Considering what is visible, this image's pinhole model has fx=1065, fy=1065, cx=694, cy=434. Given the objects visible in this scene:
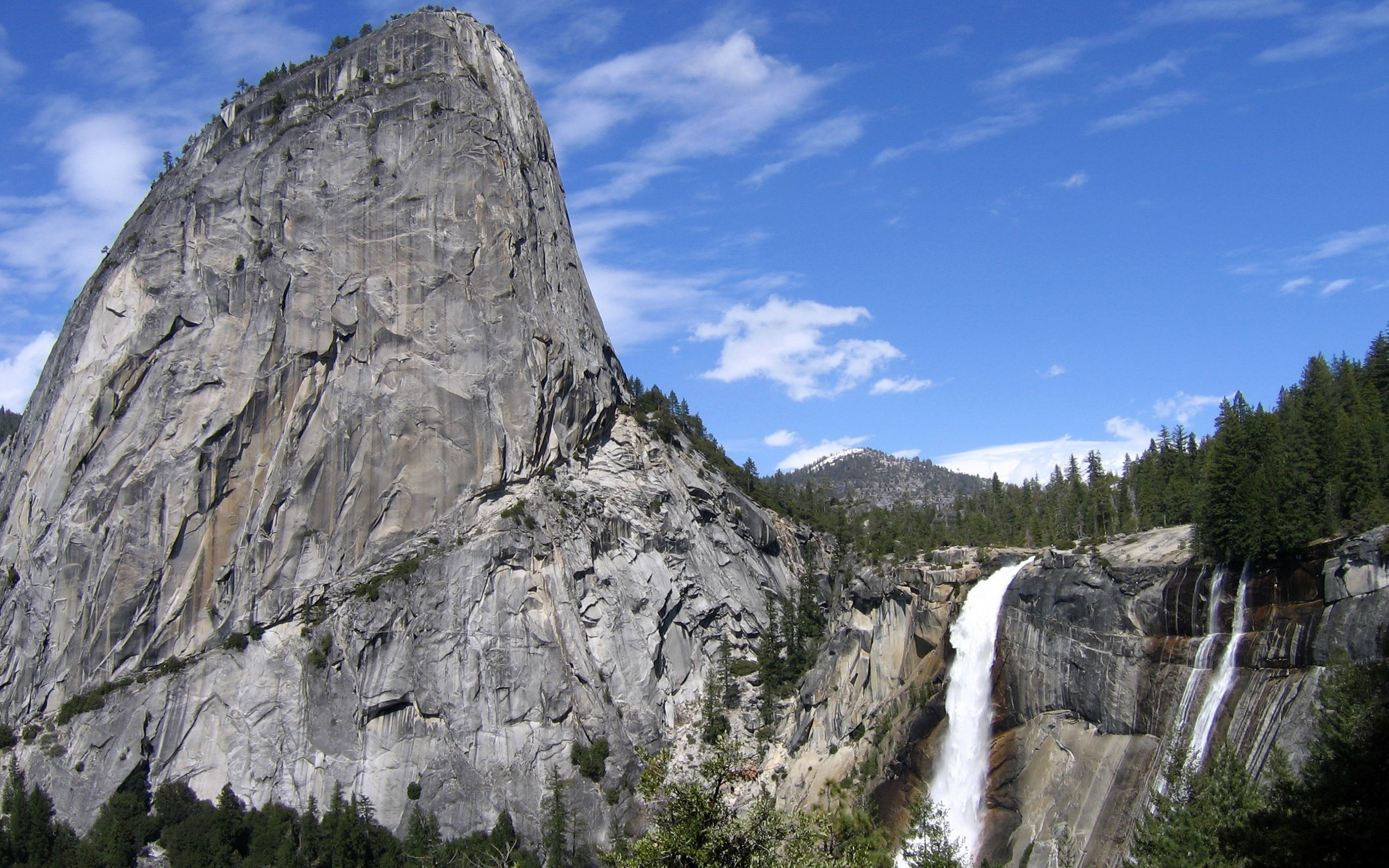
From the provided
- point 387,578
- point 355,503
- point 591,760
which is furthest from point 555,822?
point 355,503

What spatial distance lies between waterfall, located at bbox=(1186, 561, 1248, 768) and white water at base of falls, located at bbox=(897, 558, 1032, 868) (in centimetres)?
1188

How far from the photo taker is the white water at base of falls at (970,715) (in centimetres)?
5478

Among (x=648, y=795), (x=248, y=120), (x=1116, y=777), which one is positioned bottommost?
(x=1116, y=777)

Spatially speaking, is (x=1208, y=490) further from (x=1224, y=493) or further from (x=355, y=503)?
(x=355, y=503)

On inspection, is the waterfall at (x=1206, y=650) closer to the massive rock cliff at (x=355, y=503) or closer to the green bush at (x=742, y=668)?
the green bush at (x=742, y=668)

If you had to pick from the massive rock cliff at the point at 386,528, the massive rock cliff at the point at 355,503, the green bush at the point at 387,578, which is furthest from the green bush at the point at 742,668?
the green bush at the point at 387,578

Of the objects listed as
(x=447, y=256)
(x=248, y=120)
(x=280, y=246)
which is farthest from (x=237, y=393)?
(x=248, y=120)

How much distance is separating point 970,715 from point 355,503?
149 ft

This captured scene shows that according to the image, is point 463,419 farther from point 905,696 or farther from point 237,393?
point 905,696

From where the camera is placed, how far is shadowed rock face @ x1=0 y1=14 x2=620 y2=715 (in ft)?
250

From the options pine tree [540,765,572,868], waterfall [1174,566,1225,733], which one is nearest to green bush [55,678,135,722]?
pine tree [540,765,572,868]

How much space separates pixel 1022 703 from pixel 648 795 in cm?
3989

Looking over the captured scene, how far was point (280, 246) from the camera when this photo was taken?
83.1 meters

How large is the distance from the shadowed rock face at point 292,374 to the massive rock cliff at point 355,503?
224mm
